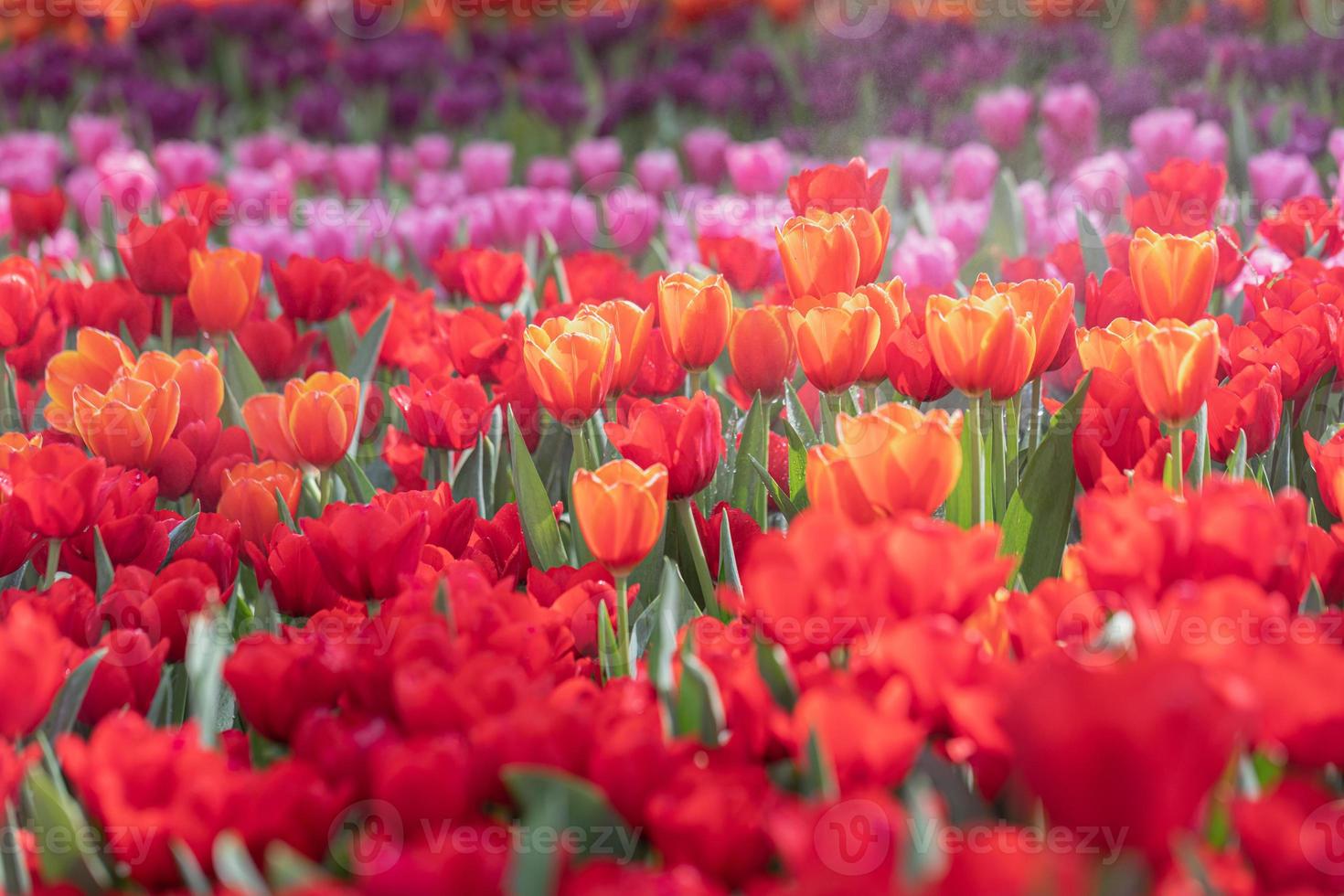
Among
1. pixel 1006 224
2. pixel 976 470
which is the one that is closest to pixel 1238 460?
pixel 976 470

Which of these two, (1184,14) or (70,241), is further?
(1184,14)

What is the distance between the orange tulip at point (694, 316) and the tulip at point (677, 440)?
0.58 ft

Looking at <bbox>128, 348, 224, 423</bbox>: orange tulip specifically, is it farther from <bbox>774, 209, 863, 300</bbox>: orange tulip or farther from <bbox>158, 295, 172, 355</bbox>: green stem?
<bbox>774, 209, 863, 300</bbox>: orange tulip

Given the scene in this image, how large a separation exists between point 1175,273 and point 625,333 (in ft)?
1.70

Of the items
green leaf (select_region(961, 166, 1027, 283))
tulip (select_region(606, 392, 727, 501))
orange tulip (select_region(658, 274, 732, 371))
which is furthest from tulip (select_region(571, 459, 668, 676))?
green leaf (select_region(961, 166, 1027, 283))

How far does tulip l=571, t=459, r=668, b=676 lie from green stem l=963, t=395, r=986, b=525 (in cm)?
27

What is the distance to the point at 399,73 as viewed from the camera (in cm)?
486

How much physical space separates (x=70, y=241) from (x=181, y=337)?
933mm

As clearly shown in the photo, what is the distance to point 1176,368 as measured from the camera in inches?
44.0

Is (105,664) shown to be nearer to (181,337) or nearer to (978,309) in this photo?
(978,309)

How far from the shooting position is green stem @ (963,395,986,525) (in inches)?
45.1

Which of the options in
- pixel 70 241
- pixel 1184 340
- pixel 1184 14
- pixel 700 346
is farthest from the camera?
pixel 1184 14

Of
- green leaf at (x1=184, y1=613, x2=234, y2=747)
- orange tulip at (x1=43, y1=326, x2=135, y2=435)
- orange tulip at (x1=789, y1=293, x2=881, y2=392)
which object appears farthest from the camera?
orange tulip at (x1=43, y1=326, x2=135, y2=435)

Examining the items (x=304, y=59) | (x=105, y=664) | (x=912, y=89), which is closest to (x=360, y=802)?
(x=105, y=664)
